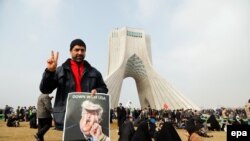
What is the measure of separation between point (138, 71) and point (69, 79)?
43.5 metres

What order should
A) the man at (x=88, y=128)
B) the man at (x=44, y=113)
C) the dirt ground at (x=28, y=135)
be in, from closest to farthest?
the man at (x=88, y=128), the man at (x=44, y=113), the dirt ground at (x=28, y=135)

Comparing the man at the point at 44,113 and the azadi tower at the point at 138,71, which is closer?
the man at the point at 44,113

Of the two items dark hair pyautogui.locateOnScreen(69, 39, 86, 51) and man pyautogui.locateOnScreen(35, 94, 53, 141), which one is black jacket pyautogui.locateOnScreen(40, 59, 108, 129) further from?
man pyautogui.locateOnScreen(35, 94, 53, 141)

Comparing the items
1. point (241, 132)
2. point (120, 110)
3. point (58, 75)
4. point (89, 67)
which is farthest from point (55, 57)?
point (120, 110)

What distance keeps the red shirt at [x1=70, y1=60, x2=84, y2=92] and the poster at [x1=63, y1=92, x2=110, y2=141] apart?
10.7 inches

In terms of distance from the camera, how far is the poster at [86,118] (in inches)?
111

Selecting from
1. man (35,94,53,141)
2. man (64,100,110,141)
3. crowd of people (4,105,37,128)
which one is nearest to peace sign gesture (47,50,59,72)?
man (64,100,110,141)

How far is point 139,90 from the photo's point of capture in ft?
156

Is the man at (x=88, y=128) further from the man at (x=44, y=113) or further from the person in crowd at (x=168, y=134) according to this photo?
the person in crowd at (x=168, y=134)

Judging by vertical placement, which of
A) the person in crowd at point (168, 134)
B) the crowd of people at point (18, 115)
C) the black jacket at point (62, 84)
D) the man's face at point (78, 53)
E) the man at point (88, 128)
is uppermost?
the man's face at point (78, 53)

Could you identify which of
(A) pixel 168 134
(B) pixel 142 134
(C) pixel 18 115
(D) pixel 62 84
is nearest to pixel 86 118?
(D) pixel 62 84

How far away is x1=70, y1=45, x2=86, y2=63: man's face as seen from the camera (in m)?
3.18

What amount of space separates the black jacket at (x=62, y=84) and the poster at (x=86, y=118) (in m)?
0.20

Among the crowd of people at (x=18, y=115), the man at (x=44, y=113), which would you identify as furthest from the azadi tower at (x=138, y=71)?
the man at (x=44, y=113)
